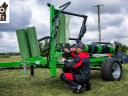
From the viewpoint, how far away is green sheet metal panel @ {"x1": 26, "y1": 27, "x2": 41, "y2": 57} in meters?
10.6

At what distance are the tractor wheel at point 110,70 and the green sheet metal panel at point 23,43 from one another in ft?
8.51

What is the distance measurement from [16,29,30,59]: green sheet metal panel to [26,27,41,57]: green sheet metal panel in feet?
0.41

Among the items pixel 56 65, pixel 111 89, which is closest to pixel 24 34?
pixel 56 65

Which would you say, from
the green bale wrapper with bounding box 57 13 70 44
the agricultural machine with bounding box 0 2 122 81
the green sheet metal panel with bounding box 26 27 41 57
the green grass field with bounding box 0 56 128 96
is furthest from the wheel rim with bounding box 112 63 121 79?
the green sheet metal panel with bounding box 26 27 41 57

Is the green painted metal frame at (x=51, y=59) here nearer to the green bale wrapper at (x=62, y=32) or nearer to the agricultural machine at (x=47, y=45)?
the agricultural machine at (x=47, y=45)

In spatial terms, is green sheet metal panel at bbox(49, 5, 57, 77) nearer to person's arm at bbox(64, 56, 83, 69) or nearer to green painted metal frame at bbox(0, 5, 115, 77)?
green painted metal frame at bbox(0, 5, 115, 77)

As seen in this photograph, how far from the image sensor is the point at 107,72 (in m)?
12.1

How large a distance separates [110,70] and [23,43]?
2909mm

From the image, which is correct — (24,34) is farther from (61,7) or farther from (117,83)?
(117,83)

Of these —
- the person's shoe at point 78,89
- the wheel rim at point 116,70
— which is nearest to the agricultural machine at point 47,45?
the person's shoe at point 78,89

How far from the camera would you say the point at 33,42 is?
10.7m

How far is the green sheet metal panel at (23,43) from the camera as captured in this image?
10.8 m

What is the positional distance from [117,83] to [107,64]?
0.70 m

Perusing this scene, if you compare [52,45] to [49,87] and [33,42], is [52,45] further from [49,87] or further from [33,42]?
[49,87]
